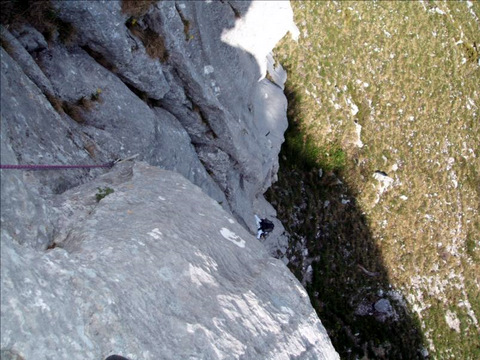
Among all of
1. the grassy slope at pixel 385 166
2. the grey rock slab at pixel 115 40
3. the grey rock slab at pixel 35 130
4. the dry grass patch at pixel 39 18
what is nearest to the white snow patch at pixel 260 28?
the grey rock slab at pixel 115 40

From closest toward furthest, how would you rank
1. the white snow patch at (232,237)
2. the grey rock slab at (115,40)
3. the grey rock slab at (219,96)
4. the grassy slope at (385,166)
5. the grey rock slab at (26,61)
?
the grey rock slab at (26,61) → the white snow patch at (232,237) → the grey rock slab at (115,40) → the grey rock slab at (219,96) → the grassy slope at (385,166)

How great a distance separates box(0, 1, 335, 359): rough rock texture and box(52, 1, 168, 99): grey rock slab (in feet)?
0.10

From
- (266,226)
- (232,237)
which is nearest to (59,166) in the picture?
(232,237)

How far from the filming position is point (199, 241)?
816cm

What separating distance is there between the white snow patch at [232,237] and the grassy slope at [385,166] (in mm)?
11520

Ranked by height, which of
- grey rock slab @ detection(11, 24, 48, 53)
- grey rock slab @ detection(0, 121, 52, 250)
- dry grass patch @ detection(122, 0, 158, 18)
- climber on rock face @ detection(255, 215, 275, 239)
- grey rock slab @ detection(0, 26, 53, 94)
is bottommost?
climber on rock face @ detection(255, 215, 275, 239)

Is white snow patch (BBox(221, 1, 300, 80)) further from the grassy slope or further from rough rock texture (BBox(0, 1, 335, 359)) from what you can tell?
the grassy slope

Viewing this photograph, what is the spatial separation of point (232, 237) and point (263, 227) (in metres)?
9.33

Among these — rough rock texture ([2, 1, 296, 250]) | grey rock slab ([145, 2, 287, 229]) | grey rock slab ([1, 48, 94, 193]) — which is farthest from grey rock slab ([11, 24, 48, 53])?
grey rock slab ([145, 2, 287, 229])

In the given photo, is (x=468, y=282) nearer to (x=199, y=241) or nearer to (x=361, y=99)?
(x=361, y=99)

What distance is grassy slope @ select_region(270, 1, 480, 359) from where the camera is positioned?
71.9 ft

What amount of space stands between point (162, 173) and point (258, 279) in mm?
3072

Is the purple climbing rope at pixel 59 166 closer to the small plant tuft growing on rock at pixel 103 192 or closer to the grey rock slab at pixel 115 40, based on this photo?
the small plant tuft growing on rock at pixel 103 192

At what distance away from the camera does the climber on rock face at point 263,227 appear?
18.2 meters
